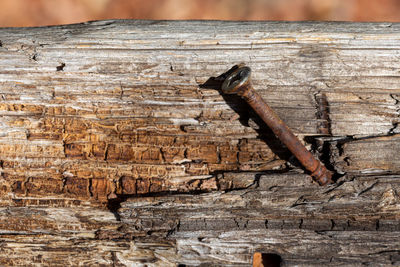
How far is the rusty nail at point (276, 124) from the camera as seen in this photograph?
2.28 m

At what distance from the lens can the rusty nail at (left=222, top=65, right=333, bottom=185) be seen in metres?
2.28

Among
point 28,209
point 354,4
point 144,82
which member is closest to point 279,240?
point 144,82

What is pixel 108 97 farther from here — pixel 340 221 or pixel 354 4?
pixel 354 4

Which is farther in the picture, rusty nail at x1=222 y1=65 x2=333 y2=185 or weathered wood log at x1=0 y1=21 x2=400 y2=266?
weathered wood log at x1=0 y1=21 x2=400 y2=266

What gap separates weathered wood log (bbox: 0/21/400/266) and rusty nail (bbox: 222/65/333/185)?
84mm

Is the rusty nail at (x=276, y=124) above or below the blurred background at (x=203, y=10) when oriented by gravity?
below

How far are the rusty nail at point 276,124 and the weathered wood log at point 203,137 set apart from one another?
8cm

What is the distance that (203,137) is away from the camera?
2.53 meters

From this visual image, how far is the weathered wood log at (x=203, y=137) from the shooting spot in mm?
2457

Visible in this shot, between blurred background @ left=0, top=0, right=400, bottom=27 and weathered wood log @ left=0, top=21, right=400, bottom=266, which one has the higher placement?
blurred background @ left=0, top=0, right=400, bottom=27

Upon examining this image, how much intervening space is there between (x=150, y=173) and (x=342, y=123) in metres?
1.19

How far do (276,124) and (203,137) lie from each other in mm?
449

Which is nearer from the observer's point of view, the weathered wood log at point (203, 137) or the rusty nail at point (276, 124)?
the rusty nail at point (276, 124)

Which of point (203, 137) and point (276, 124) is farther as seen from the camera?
point (203, 137)
